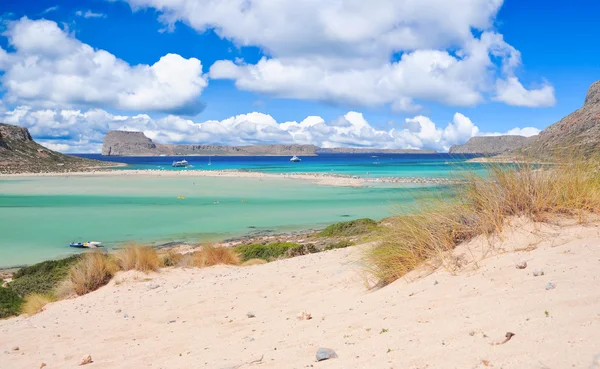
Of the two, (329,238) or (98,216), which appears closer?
(329,238)

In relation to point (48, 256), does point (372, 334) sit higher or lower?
higher

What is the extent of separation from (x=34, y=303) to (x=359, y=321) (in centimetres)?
848

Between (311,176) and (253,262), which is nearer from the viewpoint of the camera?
(253,262)

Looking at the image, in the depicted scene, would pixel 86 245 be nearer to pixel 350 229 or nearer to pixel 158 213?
pixel 350 229

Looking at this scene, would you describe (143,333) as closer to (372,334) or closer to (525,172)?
(372,334)

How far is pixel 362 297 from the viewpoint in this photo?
664 centimetres

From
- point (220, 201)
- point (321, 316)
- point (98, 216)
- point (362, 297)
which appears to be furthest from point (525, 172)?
point (220, 201)

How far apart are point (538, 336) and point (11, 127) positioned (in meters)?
127

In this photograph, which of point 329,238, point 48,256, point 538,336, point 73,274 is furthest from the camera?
point 329,238

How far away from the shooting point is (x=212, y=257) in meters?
13.9

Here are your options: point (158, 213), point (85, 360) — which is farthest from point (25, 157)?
point (85, 360)

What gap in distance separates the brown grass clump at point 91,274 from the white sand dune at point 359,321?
1.76m

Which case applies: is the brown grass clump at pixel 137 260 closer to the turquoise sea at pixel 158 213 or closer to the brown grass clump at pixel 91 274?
the brown grass clump at pixel 91 274

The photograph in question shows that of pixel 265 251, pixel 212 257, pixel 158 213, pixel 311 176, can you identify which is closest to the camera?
pixel 212 257
